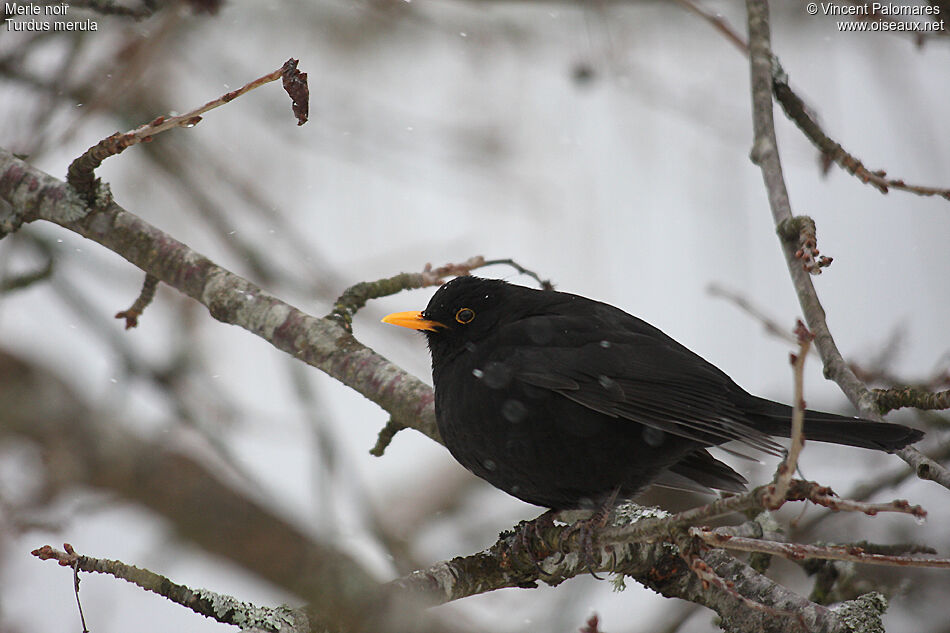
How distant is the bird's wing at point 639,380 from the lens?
8.82 ft

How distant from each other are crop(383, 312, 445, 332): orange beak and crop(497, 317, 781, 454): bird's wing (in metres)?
0.38

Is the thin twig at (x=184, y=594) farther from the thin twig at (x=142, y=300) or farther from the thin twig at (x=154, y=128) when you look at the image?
the thin twig at (x=142, y=300)

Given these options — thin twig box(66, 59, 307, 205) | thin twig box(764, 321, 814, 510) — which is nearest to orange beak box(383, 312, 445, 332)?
thin twig box(66, 59, 307, 205)

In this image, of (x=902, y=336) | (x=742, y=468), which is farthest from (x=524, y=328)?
(x=742, y=468)

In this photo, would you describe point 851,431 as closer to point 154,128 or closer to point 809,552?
point 809,552

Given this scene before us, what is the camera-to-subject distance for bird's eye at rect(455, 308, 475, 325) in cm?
335

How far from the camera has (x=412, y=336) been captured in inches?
175

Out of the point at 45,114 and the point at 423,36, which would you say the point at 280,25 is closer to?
the point at 423,36

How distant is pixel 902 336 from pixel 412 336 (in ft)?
7.81

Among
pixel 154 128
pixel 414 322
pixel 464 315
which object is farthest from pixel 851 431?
pixel 154 128

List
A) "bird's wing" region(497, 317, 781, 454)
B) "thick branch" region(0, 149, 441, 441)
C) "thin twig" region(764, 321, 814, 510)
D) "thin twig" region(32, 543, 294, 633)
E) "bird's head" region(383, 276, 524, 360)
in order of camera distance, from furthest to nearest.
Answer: "bird's head" region(383, 276, 524, 360), "thick branch" region(0, 149, 441, 441), "bird's wing" region(497, 317, 781, 454), "thin twig" region(32, 543, 294, 633), "thin twig" region(764, 321, 814, 510)

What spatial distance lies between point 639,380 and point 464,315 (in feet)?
2.64

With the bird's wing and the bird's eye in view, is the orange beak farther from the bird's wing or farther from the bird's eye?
the bird's wing

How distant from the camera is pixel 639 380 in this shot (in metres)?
2.89
